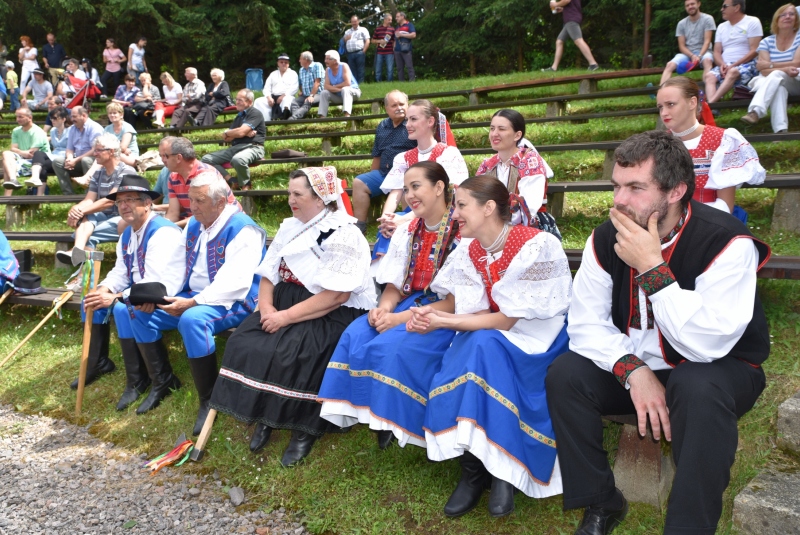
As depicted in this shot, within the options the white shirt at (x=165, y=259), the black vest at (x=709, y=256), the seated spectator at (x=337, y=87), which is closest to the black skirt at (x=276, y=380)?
the white shirt at (x=165, y=259)

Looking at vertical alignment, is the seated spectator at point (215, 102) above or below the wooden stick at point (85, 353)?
above

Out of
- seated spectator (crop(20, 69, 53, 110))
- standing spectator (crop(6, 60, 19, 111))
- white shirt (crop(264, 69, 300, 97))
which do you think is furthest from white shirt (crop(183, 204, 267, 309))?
standing spectator (crop(6, 60, 19, 111))

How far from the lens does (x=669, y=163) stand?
7.73 feet

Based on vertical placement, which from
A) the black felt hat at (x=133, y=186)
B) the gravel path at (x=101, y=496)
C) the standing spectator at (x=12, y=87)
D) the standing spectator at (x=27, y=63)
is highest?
the standing spectator at (x=27, y=63)

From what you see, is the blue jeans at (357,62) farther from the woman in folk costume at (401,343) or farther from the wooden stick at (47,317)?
the woman in folk costume at (401,343)

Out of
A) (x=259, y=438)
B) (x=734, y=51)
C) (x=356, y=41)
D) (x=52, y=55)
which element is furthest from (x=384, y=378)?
(x=52, y=55)

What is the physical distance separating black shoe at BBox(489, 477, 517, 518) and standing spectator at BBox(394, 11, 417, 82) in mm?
12524

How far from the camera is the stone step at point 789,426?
2.62m

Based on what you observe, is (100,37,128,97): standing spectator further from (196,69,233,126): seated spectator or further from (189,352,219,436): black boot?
(189,352,219,436): black boot

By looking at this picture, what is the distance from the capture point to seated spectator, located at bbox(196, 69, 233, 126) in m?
10.9

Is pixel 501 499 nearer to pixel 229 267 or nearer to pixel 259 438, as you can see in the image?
pixel 259 438

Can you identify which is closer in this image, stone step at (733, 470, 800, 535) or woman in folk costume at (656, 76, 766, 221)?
stone step at (733, 470, 800, 535)

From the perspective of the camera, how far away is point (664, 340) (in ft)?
8.22

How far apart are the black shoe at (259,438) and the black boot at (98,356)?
5.58 ft
